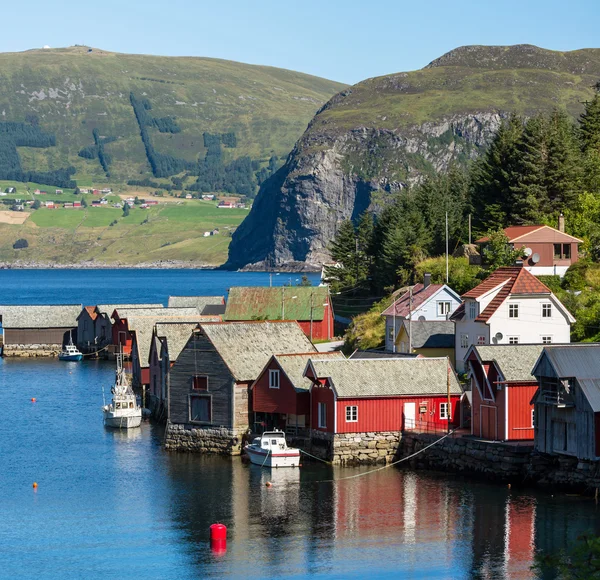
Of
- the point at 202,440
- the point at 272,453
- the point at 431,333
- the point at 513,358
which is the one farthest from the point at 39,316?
the point at 513,358

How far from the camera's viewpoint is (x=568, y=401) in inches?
2067

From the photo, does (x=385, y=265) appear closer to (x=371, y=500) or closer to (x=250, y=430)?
(x=250, y=430)

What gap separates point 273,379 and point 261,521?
13.5 meters

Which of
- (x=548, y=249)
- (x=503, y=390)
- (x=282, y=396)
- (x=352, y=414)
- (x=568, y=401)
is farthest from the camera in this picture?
(x=548, y=249)

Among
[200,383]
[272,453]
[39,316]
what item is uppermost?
[39,316]

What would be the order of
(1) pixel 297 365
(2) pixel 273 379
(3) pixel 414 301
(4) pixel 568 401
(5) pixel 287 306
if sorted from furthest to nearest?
(5) pixel 287 306 < (3) pixel 414 301 < (1) pixel 297 365 < (2) pixel 273 379 < (4) pixel 568 401

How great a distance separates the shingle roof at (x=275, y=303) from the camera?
378 ft

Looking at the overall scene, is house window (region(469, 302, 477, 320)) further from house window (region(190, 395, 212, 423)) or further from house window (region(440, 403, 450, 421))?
house window (region(190, 395, 212, 423))

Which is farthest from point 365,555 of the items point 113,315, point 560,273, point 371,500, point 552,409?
point 113,315

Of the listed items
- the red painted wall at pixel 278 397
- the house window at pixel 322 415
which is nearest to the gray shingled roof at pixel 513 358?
the house window at pixel 322 415

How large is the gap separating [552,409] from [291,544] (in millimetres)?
13833

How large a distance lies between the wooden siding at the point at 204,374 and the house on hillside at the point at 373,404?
16.0 feet

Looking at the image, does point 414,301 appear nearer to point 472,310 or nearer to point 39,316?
point 472,310

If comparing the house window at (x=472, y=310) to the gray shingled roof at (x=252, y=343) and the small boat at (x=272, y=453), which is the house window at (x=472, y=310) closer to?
the gray shingled roof at (x=252, y=343)
